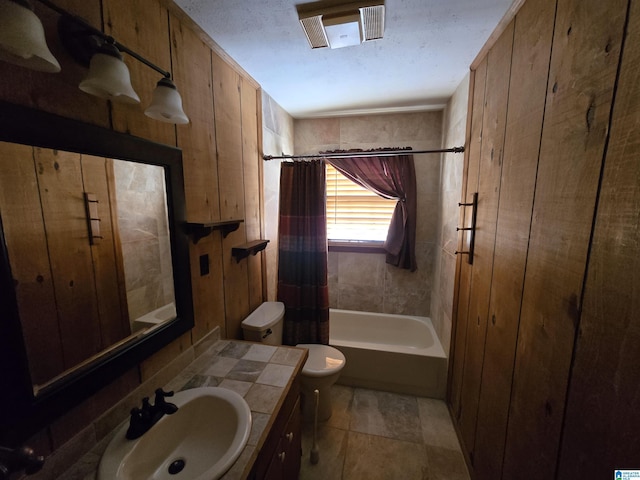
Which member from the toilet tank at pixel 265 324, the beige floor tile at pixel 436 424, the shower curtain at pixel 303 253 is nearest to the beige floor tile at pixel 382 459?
the beige floor tile at pixel 436 424

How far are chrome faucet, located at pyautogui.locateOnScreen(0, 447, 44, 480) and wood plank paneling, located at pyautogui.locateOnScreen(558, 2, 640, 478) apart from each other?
1275 mm

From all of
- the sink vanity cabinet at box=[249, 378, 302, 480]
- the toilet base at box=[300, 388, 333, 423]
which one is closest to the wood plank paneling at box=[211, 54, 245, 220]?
the sink vanity cabinet at box=[249, 378, 302, 480]

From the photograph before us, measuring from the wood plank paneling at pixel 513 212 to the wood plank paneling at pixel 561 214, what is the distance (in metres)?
0.06

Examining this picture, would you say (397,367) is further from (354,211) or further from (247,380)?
(354,211)

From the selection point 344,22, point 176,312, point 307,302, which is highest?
point 344,22

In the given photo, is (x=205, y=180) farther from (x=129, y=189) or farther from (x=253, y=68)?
(x=253, y=68)

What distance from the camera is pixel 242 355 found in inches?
52.7

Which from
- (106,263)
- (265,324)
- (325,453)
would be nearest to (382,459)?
(325,453)

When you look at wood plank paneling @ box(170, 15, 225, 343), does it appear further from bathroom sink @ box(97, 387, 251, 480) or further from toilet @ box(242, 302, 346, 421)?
bathroom sink @ box(97, 387, 251, 480)

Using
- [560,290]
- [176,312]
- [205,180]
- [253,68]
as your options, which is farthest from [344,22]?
[176,312]

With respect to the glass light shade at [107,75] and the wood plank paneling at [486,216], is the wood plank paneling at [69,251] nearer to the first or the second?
the glass light shade at [107,75]

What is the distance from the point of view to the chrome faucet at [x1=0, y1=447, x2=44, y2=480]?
1.73 feet

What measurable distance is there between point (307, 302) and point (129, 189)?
1.49 m

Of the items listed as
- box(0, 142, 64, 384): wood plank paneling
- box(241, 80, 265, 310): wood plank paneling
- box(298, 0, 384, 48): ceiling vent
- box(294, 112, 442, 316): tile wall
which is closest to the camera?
box(0, 142, 64, 384): wood plank paneling
